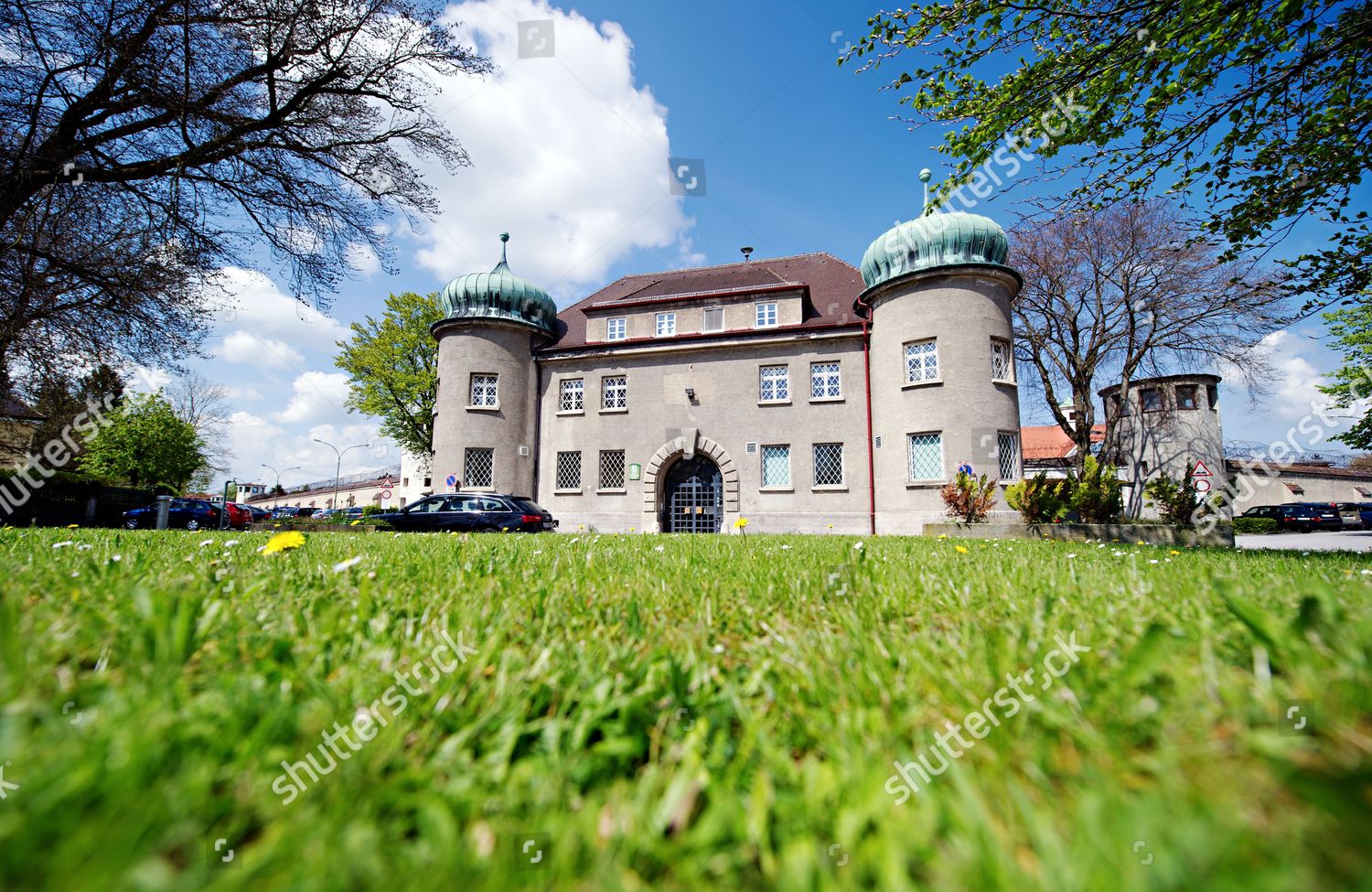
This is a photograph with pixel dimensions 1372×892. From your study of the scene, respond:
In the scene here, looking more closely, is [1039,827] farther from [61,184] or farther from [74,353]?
[74,353]

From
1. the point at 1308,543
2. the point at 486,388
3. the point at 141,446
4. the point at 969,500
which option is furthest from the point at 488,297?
the point at 141,446

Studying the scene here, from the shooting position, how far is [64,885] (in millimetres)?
657

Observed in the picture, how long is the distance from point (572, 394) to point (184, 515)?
60.5ft

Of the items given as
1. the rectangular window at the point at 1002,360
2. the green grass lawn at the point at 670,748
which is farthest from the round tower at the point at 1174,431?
the green grass lawn at the point at 670,748

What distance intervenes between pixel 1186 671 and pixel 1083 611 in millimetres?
1063

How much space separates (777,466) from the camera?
21.0m

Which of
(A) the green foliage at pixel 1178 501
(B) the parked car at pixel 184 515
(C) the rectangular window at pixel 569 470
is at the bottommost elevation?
(B) the parked car at pixel 184 515

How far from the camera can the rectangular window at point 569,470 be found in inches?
890

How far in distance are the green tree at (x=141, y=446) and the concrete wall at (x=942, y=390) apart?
4626cm

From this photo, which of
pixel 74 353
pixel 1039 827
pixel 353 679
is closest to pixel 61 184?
pixel 74 353

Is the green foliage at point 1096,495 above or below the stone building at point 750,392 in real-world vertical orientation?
below

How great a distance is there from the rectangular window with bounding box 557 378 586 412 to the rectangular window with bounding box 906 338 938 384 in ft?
41.0

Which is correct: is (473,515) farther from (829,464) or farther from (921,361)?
(921,361)

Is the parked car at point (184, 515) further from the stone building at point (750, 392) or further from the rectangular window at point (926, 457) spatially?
the rectangular window at point (926, 457)
